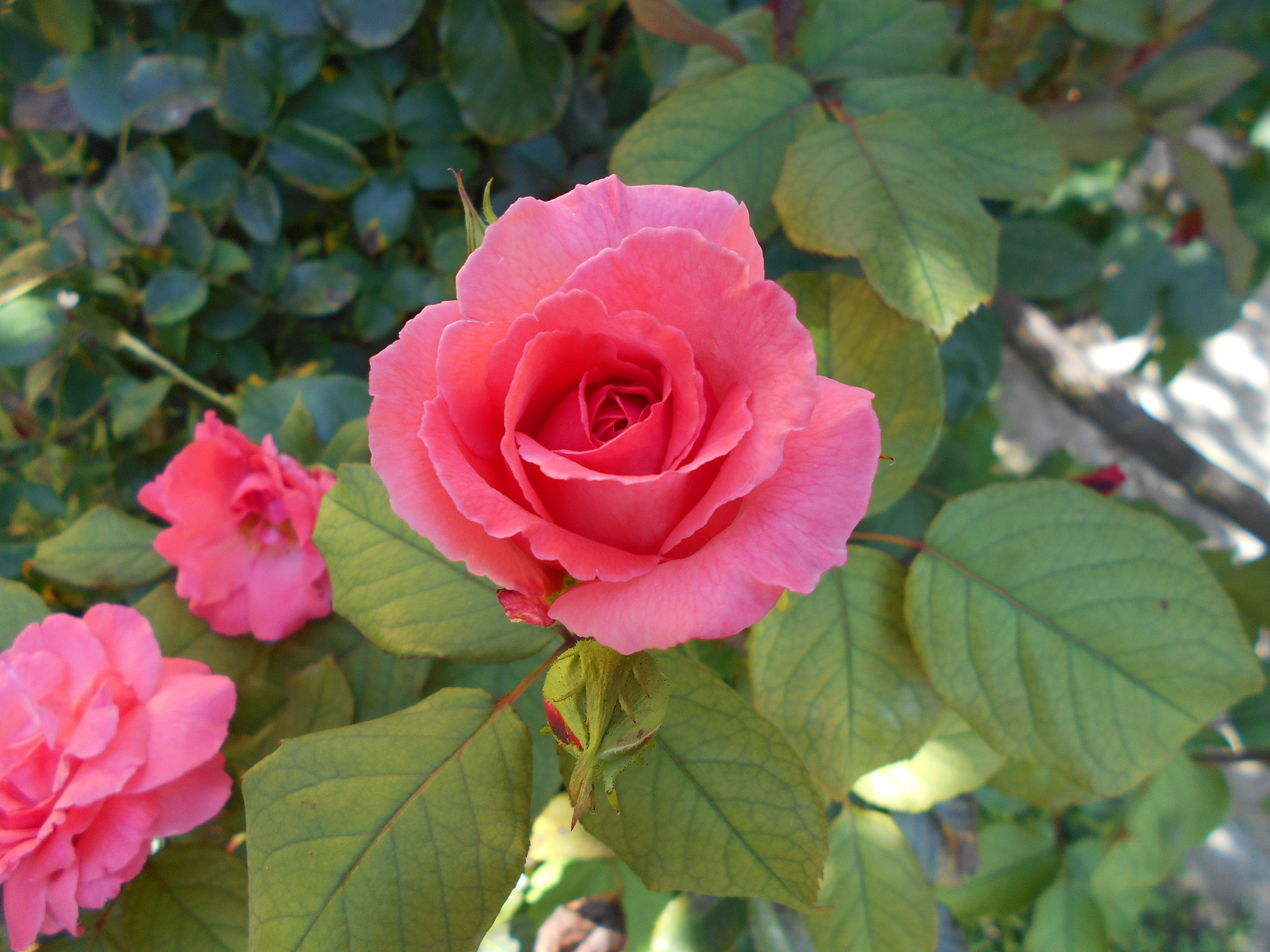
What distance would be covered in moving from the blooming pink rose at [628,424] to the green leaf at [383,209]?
81 cm

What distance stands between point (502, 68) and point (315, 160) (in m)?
0.29

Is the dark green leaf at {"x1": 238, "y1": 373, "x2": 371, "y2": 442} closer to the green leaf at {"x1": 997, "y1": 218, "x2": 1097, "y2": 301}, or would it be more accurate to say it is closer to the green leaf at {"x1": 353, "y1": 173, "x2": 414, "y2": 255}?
the green leaf at {"x1": 353, "y1": 173, "x2": 414, "y2": 255}

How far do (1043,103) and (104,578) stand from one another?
1457 millimetres

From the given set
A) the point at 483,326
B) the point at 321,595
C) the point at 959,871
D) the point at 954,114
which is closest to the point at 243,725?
the point at 321,595

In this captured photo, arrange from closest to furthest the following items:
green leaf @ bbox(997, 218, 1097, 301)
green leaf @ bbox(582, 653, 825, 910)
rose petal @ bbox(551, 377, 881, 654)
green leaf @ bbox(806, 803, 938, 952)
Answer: rose petal @ bbox(551, 377, 881, 654)
green leaf @ bbox(582, 653, 825, 910)
green leaf @ bbox(806, 803, 938, 952)
green leaf @ bbox(997, 218, 1097, 301)

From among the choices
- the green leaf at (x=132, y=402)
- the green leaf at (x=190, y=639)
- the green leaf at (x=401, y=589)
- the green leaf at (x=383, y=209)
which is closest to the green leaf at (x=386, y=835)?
the green leaf at (x=401, y=589)

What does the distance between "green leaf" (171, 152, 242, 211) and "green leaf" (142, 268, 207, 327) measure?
0.10 metres

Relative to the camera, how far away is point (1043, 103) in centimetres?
120

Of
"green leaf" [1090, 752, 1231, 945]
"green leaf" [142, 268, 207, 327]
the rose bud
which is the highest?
the rose bud

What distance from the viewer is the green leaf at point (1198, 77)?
3.36ft

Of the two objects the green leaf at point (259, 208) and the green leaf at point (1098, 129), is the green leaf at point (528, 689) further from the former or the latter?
the green leaf at point (1098, 129)

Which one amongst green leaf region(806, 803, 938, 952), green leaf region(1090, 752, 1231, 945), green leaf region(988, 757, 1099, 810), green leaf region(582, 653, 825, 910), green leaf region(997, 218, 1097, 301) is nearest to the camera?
green leaf region(582, 653, 825, 910)

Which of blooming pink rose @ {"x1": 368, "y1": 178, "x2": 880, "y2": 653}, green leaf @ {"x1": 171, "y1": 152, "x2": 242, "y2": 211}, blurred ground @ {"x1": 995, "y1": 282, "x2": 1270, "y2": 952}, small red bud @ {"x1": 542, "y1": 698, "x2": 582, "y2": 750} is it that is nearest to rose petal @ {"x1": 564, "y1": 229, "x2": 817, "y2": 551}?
blooming pink rose @ {"x1": 368, "y1": 178, "x2": 880, "y2": 653}

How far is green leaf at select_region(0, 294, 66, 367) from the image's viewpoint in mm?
814
